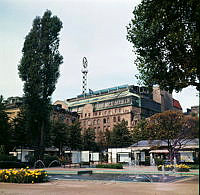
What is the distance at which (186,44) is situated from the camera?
12141 mm

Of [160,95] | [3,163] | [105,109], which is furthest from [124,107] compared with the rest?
[3,163]

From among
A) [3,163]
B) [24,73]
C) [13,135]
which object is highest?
[24,73]

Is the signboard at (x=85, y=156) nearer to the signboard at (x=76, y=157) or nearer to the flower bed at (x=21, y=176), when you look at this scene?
the signboard at (x=76, y=157)

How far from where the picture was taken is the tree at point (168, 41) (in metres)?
11.7

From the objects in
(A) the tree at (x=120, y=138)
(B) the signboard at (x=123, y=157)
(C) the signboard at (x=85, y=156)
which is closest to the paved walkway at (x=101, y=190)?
(C) the signboard at (x=85, y=156)

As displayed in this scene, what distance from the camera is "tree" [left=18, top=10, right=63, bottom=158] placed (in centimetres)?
3203

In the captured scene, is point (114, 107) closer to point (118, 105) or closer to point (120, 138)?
point (118, 105)

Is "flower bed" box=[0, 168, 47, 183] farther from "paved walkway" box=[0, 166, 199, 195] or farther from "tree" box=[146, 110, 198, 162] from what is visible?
Answer: "tree" box=[146, 110, 198, 162]

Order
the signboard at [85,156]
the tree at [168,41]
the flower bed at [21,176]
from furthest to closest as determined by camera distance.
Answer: the signboard at [85,156] → the flower bed at [21,176] → the tree at [168,41]

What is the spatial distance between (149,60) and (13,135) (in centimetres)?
3259

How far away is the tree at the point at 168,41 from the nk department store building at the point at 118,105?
67812 millimetres

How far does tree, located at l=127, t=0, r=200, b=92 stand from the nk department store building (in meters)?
67.8

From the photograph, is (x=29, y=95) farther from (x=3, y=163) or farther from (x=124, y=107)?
(x=124, y=107)

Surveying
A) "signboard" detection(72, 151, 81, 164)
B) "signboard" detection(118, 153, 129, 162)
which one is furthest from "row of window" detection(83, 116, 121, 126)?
"signboard" detection(72, 151, 81, 164)
